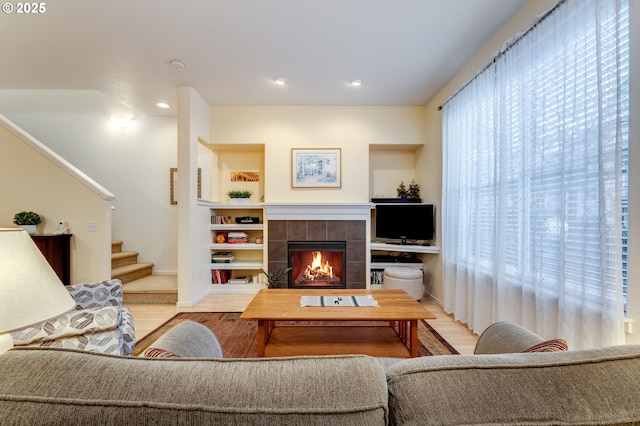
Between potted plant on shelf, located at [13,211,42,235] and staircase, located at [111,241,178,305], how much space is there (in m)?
0.97

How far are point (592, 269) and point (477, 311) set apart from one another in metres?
1.23

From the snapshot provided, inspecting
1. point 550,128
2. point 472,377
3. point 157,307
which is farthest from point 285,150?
point 472,377

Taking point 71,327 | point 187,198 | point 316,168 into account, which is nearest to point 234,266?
point 187,198

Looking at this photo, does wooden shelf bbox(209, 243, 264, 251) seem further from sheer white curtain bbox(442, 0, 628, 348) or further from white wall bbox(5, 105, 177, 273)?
sheer white curtain bbox(442, 0, 628, 348)

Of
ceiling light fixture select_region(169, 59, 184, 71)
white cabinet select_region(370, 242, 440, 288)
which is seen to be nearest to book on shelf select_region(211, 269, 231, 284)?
white cabinet select_region(370, 242, 440, 288)

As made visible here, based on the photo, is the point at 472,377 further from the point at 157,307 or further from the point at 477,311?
the point at 157,307

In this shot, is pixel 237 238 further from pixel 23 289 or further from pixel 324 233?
pixel 23 289

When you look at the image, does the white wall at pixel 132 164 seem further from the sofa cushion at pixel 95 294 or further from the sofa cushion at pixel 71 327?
the sofa cushion at pixel 71 327

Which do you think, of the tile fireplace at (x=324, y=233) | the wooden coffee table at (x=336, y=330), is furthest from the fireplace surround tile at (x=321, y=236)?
the wooden coffee table at (x=336, y=330)

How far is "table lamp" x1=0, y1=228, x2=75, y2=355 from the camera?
76 cm

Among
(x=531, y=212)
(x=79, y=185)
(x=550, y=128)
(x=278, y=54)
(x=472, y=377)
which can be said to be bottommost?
(x=472, y=377)

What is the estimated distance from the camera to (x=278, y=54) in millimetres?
2744

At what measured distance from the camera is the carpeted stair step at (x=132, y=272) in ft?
12.3

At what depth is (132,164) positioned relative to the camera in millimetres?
4641
